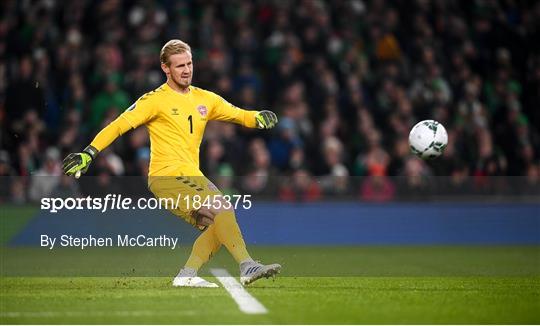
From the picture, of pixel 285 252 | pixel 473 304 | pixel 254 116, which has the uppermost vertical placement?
pixel 254 116

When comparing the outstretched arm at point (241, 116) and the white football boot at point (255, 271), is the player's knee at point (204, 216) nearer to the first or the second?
the white football boot at point (255, 271)

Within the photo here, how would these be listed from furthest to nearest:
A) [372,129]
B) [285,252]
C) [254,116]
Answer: [372,129]
[285,252]
[254,116]

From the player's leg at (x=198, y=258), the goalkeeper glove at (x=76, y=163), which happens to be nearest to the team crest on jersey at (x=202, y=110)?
the player's leg at (x=198, y=258)

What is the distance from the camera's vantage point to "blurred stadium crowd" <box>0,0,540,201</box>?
57.8 ft

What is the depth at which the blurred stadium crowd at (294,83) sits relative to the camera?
694 inches

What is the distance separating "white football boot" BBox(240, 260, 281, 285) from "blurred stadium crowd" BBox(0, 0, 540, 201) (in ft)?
21.5

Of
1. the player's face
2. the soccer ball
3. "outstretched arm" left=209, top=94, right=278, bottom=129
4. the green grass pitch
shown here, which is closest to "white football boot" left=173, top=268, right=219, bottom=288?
the green grass pitch

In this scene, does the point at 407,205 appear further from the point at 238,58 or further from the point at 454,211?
the point at 238,58

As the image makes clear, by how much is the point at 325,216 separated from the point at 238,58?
13.0 ft

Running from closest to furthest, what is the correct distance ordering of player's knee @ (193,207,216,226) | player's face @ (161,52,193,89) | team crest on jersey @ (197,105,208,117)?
player's knee @ (193,207,216,226), player's face @ (161,52,193,89), team crest on jersey @ (197,105,208,117)

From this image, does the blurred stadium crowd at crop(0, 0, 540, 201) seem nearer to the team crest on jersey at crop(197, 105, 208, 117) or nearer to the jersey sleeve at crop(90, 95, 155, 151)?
the team crest on jersey at crop(197, 105, 208, 117)

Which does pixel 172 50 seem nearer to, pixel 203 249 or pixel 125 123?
pixel 125 123

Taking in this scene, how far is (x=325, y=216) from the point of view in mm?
17234

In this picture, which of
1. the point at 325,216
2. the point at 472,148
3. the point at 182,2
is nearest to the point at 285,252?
the point at 325,216
